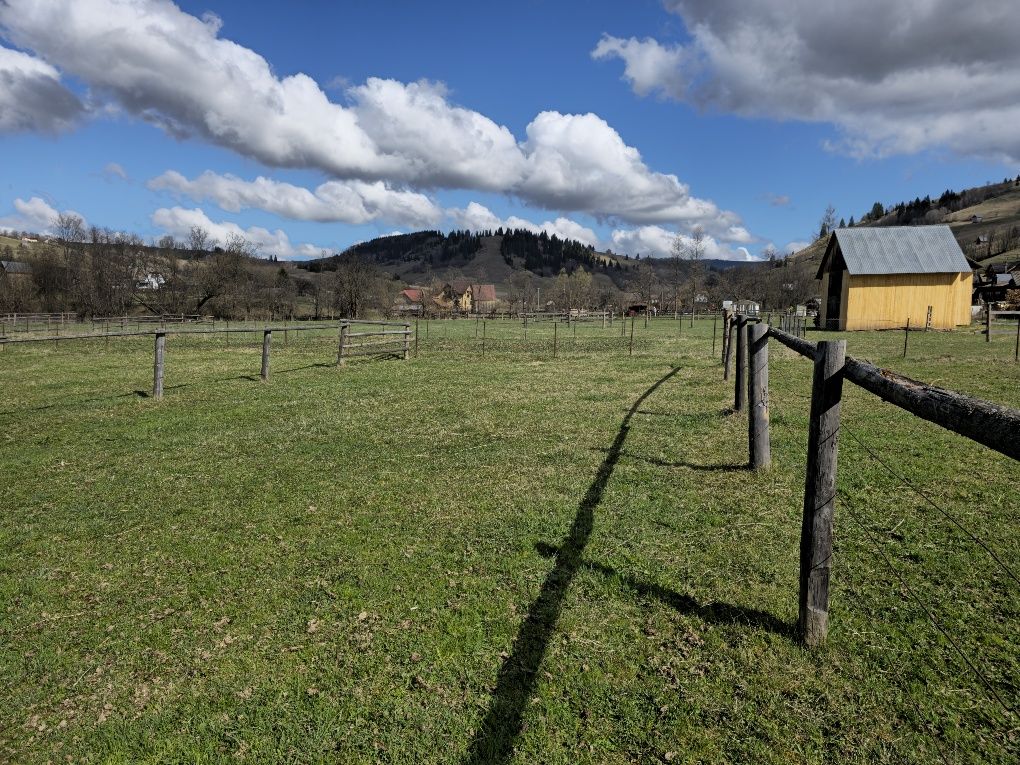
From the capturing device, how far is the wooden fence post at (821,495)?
136 inches

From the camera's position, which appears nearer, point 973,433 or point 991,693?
point 973,433

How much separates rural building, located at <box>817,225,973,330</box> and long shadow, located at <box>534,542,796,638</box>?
39.0m

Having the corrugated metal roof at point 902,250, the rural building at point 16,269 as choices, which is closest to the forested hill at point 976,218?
the corrugated metal roof at point 902,250

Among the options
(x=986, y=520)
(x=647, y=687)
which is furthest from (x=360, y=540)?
(x=986, y=520)

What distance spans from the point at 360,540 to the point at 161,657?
192 cm

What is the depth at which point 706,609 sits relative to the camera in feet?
13.3

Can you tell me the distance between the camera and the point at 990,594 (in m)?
4.09

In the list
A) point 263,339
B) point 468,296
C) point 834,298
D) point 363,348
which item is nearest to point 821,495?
point 363,348

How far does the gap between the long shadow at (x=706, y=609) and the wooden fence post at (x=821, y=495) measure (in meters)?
0.26

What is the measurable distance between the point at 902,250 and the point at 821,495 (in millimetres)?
42248

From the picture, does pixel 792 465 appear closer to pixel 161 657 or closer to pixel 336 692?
pixel 336 692

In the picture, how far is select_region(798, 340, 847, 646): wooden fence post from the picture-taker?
3.46 meters

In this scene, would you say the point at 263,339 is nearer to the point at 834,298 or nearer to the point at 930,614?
the point at 930,614

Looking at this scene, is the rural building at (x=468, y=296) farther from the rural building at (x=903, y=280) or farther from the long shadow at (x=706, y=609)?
the long shadow at (x=706, y=609)
